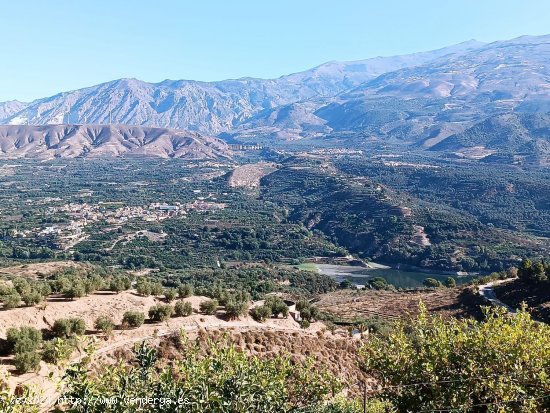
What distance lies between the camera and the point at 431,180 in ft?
546

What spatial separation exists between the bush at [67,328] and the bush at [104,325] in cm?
93

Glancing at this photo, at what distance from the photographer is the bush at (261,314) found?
2861cm

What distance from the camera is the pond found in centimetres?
Answer: 8344

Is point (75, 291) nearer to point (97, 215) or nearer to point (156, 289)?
point (156, 289)

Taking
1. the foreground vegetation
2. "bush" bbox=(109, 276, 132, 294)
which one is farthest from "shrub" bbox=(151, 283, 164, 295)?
the foreground vegetation

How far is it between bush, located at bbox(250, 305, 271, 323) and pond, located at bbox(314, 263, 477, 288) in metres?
54.6

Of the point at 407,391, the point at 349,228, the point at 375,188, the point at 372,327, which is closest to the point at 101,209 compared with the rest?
the point at 349,228

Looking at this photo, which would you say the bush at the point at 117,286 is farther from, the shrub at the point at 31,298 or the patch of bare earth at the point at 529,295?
the patch of bare earth at the point at 529,295

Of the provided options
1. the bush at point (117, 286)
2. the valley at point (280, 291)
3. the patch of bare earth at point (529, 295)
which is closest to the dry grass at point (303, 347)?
the valley at point (280, 291)

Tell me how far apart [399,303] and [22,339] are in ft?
129

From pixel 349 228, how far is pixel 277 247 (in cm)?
2370

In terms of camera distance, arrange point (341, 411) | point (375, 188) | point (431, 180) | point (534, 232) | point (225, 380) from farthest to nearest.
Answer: point (431, 180) < point (375, 188) < point (534, 232) < point (341, 411) < point (225, 380)

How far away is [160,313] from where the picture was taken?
24.9 m

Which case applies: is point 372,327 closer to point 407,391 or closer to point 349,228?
point 407,391
